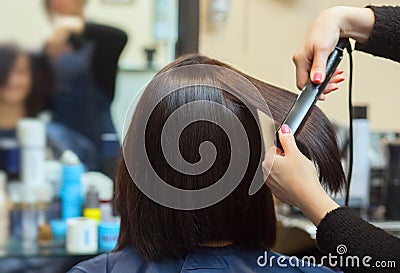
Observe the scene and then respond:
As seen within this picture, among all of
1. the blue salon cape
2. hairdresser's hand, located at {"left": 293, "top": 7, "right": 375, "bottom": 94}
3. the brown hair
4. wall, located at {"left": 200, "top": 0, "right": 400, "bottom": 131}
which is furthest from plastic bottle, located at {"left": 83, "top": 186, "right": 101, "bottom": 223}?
hairdresser's hand, located at {"left": 293, "top": 7, "right": 375, "bottom": 94}

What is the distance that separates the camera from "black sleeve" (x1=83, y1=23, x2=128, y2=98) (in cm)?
164

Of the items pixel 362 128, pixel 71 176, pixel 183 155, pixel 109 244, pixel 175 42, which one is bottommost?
pixel 109 244

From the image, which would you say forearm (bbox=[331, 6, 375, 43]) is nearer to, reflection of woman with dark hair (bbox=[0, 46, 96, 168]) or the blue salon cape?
the blue salon cape

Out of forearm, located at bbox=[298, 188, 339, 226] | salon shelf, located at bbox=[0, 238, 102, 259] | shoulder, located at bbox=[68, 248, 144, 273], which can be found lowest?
salon shelf, located at bbox=[0, 238, 102, 259]

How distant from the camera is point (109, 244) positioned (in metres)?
1.41

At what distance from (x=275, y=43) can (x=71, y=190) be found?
67 cm

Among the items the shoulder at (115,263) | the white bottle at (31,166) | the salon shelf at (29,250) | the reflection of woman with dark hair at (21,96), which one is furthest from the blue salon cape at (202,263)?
the reflection of woman with dark hair at (21,96)

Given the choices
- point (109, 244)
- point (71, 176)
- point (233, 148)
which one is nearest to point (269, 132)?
point (233, 148)

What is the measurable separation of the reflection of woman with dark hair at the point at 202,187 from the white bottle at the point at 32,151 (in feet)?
2.26

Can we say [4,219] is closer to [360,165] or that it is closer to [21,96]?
[21,96]

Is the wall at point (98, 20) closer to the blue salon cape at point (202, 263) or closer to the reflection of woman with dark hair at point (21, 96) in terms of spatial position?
the reflection of woman with dark hair at point (21, 96)

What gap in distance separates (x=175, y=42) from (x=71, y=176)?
17.9 inches

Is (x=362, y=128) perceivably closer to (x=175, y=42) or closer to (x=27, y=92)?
(x=175, y=42)

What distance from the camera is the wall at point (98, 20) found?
5.27ft
